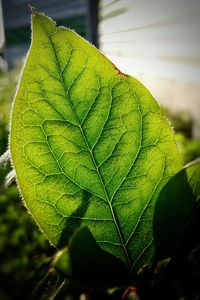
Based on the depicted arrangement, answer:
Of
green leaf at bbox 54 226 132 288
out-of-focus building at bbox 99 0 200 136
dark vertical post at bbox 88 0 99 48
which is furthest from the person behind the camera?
dark vertical post at bbox 88 0 99 48

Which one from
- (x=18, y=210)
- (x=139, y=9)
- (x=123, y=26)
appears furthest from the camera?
(x=123, y=26)

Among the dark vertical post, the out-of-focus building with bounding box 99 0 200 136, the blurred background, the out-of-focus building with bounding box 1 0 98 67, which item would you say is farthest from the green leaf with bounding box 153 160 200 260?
the dark vertical post

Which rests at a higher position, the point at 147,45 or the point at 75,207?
the point at 147,45

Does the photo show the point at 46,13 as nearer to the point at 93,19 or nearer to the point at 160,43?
the point at 93,19

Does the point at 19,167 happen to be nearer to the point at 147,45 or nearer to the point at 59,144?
the point at 59,144

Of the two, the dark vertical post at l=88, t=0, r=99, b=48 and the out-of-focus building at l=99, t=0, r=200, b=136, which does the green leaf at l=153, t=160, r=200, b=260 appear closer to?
→ the out-of-focus building at l=99, t=0, r=200, b=136

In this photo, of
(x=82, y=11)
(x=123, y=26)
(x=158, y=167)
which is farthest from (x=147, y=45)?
(x=158, y=167)
